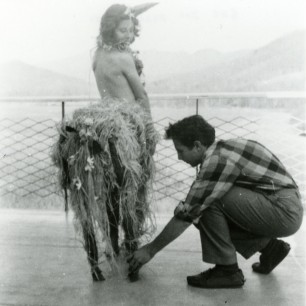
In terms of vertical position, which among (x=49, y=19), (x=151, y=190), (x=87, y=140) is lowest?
(x=151, y=190)

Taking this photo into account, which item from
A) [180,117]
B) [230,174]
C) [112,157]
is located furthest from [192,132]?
[180,117]

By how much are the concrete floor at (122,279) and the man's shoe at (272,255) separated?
1.5 inches

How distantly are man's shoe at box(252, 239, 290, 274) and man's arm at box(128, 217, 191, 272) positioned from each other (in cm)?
54

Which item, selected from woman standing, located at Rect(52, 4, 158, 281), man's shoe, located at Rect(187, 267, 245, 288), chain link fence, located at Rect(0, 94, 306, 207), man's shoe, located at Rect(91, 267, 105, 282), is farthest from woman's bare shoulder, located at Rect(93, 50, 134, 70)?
man's shoe, located at Rect(187, 267, 245, 288)

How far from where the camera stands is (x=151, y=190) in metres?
2.58

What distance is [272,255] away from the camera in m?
2.47

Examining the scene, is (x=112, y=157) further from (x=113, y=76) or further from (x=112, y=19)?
(x=112, y=19)

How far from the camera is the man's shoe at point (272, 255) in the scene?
2459 mm

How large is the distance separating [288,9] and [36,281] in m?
2.04

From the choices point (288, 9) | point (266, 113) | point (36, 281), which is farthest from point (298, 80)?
point (36, 281)

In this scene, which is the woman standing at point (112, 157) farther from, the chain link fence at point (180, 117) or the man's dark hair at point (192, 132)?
the chain link fence at point (180, 117)

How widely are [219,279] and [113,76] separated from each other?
1.16m

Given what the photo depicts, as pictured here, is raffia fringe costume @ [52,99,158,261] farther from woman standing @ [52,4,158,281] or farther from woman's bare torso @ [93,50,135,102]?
woman's bare torso @ [93,50,135,102]

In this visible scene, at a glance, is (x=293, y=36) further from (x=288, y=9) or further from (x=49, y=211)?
(x=49, y=211)
